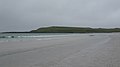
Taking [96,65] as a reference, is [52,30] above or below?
below

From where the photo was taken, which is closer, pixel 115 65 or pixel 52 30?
pixel 115 65

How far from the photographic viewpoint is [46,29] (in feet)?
646

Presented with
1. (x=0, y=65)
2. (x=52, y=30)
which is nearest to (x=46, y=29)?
(x=52, y=30)

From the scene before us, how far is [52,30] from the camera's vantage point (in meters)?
197

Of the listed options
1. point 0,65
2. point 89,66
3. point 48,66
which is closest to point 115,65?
point 89,66

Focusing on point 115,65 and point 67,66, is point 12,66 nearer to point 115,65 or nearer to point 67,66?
point 67,66

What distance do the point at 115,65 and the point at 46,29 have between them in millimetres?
186053

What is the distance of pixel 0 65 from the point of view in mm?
11344

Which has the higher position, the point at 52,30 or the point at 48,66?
the point at 48,66

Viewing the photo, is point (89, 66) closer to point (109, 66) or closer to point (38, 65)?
point (109, 66)

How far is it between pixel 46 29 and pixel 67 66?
186 metres

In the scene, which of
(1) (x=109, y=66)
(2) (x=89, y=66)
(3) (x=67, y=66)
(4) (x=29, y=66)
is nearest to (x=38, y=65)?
(4) (x=29, y=66)

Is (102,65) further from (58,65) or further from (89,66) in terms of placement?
(58,65)

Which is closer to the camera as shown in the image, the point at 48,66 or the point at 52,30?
the point at 48,66
